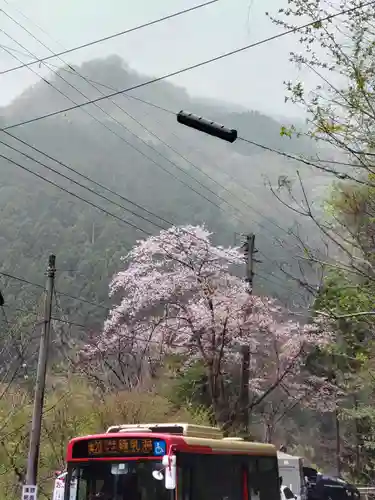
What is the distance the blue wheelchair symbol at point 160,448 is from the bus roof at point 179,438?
66 mm

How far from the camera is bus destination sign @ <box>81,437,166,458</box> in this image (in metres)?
9.59

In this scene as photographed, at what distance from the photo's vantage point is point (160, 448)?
9.55m

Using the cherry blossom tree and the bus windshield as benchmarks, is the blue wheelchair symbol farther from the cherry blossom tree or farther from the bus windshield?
the cherry blossom tree

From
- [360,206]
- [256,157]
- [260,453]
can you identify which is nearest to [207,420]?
[260,453]

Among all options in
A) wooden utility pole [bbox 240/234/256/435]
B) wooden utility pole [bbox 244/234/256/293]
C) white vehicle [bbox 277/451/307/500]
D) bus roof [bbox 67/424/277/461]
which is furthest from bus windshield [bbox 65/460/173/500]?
wooden utility pole [bbox 244/234/256/293]

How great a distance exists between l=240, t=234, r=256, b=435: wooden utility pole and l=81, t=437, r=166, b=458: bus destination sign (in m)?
11.6

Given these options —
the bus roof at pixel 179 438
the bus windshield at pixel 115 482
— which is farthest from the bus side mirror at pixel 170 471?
the bus roof at pixel 179 438

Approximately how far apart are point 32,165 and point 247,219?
105ft

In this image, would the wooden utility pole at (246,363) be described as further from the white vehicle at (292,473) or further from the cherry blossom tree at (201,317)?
the white vehicle at (292,473)

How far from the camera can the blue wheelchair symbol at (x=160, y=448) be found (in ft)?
31.2

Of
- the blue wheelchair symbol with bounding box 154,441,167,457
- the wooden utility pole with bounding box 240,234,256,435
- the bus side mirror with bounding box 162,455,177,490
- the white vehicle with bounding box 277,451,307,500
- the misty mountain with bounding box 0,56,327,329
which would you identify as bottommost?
the white vehicle with bounding box 277,451,307,500

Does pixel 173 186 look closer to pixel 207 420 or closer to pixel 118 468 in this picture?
pixel 207 420

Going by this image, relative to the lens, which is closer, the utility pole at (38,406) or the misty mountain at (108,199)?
the utility pole at (38,406)

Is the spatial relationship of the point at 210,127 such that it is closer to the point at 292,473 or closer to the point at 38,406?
the point at 38,406
